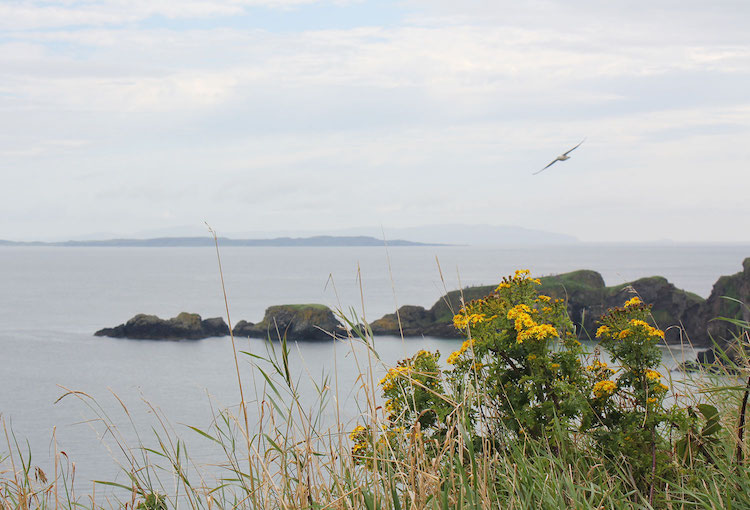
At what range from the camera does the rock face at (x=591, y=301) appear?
152ft

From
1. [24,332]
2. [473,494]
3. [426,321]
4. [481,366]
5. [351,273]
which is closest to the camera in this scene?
[473,494]

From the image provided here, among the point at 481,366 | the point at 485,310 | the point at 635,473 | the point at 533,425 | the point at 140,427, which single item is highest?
the point at 485,310

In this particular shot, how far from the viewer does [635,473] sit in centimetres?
310

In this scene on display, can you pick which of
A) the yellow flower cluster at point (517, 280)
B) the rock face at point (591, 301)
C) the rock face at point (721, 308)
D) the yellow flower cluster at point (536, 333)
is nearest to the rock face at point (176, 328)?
the rock face at point (591, 301)

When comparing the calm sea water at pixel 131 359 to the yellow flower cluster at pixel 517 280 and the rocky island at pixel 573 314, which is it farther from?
the rocky island at pixel 573 314

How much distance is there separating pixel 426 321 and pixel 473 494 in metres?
54.4

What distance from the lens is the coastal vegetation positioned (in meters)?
2.61

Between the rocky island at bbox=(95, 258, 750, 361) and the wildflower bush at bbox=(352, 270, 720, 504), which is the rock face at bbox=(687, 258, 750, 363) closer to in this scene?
the rocky island at bbox=(95, 258, 750, 361)

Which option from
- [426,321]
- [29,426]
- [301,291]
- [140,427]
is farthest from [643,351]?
[301,291]

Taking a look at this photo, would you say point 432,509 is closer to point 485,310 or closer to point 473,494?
point 473,494

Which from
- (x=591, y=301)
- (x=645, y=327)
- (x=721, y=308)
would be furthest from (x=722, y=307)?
(x=645, y=327)

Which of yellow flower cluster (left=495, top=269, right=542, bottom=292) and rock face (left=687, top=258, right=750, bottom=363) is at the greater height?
yellow flower cluster (left=495, top=269, right=542, bottom=292)

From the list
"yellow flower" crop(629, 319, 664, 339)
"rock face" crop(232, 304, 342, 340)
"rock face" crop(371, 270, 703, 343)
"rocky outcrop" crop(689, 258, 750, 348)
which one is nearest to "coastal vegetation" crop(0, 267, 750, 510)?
"yellow flower" crop(629, 319, 664, 339)

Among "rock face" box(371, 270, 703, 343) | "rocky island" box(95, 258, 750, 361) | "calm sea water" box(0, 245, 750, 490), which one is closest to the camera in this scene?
"calm sea water" box(0, 245, 750, 490)
